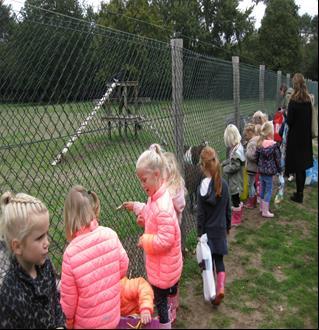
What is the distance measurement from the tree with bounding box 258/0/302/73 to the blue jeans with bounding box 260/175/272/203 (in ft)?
12.0

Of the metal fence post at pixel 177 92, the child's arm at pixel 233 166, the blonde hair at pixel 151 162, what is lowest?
the child's arm at pixel 233 166

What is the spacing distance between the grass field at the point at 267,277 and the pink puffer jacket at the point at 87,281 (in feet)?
1.28

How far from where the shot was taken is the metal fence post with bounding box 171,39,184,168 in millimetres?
3992

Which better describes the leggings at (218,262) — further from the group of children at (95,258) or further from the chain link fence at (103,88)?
the chain link fence at (103,88)

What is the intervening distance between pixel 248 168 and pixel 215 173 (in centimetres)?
243

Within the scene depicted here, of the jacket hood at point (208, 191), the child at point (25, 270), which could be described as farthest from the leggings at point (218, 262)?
the child at point (25, 270)

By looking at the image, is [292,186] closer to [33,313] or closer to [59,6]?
[59,6]

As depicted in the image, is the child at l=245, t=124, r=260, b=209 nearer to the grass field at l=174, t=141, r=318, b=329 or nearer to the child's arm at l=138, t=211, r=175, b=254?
the grass field at l=174, t=141, r=318, b=329

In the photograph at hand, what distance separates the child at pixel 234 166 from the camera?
209 inches

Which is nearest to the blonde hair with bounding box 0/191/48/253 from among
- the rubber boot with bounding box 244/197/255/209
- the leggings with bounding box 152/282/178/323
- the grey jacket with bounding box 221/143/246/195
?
the leggings with bounding box 152/282/178/323

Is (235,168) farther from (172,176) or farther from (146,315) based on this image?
(146,315)

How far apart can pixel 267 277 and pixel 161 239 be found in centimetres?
147

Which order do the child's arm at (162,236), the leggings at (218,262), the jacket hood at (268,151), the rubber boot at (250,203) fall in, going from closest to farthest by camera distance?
the child's arm at (162,236), the leggings at (218,262), the jacket hood at (268,151), the rubber boot at (250,203)

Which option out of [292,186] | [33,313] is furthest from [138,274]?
[292,186]
